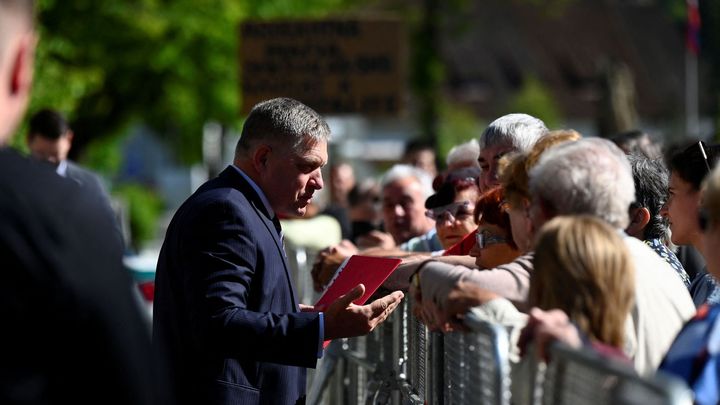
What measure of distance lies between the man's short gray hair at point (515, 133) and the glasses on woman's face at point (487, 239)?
3.68ft

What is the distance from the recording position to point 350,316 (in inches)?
176

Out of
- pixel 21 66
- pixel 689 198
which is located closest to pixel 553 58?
pixel 689 198

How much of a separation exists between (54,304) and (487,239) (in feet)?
7.78

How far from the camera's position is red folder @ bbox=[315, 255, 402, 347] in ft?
14.8

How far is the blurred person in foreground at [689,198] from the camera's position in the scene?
4.98 metres

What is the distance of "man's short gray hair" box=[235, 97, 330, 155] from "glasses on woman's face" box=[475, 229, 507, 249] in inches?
30.1

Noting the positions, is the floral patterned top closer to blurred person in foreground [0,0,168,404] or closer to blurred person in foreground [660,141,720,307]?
blurred person in foreground [660,141,720,307]

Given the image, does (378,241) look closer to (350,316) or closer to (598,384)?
(350,316)

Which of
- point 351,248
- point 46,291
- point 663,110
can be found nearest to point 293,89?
point 351,248

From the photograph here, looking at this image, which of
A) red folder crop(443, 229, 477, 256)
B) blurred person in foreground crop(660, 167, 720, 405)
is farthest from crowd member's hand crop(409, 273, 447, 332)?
red folder crop(443, 229, 477, 256)

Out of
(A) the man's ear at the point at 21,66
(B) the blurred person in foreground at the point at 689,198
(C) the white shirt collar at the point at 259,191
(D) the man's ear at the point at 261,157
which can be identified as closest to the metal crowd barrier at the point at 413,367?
(C) the white shirt collar at the point at 259,191

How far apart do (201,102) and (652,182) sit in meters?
20.6

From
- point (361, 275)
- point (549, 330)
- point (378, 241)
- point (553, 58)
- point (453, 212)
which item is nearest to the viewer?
point (549, 330)

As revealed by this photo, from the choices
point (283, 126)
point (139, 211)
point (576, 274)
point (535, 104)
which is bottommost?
point (139, 211)
